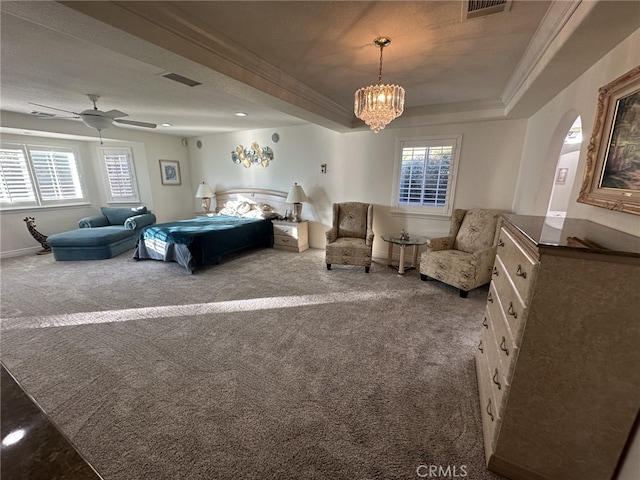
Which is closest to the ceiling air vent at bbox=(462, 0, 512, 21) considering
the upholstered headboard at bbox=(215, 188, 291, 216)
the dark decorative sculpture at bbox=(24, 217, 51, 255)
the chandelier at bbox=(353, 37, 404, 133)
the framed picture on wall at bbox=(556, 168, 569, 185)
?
the chandelier at bbox=(353, 37, 404, 133)

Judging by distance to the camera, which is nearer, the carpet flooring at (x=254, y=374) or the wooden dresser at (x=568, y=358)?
the wooden dresser at (x=568, y=358)

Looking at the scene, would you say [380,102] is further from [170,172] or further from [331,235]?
[170,172]

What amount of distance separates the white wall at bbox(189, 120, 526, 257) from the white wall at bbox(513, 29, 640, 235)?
0.94 feet

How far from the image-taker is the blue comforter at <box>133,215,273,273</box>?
3.99 metres

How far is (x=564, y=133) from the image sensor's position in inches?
97.1

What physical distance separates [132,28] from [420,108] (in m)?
3.52

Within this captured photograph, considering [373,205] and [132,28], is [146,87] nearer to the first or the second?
[132,28]

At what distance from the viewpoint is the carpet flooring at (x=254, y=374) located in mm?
1419

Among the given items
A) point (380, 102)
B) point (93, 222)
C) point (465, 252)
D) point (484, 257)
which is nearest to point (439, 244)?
point (465, 252)

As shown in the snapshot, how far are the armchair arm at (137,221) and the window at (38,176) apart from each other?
157 centimetres

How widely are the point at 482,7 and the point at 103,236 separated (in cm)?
587

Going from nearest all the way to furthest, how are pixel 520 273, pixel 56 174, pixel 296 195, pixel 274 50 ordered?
pixel 520 273 → pixel 274 50 → pixel 296 195 → pixel 56 174

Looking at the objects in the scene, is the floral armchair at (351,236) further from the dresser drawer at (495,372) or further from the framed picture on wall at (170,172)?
the framed picture on wall at (170,172)

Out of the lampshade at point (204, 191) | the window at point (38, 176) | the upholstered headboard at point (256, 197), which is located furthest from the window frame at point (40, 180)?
the upholstered headboard at point (256, 197)
